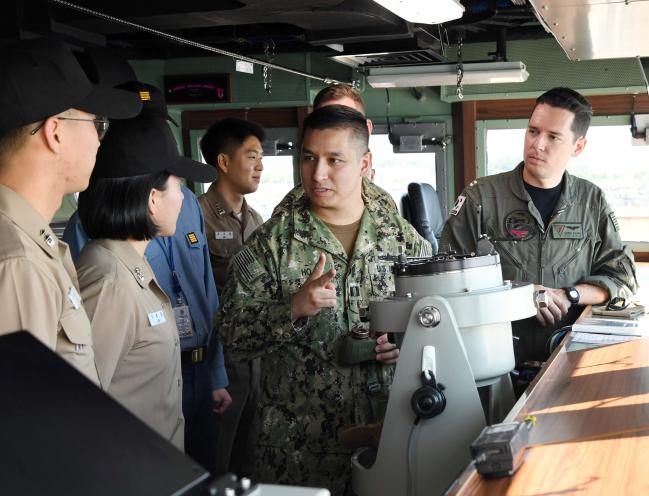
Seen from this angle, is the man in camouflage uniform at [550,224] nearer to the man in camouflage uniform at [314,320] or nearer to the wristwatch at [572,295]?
the wristwatch at [572,295]

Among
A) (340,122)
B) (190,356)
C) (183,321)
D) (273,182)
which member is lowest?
(190,356)

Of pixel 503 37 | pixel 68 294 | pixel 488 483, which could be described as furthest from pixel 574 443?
pixel 503 37

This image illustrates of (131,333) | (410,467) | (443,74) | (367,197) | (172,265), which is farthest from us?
(443,74)

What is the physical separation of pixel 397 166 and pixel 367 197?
4.85 meters

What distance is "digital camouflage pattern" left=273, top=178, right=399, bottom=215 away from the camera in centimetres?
243

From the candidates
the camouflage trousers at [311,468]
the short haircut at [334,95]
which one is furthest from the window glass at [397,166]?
the camouflage trousers at [311,468]

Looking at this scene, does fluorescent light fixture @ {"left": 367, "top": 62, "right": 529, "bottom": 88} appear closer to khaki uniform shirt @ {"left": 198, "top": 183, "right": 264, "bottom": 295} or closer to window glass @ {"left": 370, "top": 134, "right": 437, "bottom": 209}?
window glass @ {"left": 370, "top": 134, "right": 437, "bottom": 209}

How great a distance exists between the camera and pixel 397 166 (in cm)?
725

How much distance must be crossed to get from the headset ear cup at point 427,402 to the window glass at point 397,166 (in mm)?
5418

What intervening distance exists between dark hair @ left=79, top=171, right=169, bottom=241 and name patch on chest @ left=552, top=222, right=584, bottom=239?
1.70 meters

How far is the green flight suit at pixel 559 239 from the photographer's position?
3.11m

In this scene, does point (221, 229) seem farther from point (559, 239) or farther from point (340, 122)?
point (340, 122)

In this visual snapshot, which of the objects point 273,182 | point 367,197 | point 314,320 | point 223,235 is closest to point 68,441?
point 314,320

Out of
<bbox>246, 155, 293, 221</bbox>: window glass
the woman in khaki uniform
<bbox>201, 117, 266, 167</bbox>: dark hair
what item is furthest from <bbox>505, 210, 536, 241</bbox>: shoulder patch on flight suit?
<bbox>246, 155, 293, 221</bbox>: window glass
